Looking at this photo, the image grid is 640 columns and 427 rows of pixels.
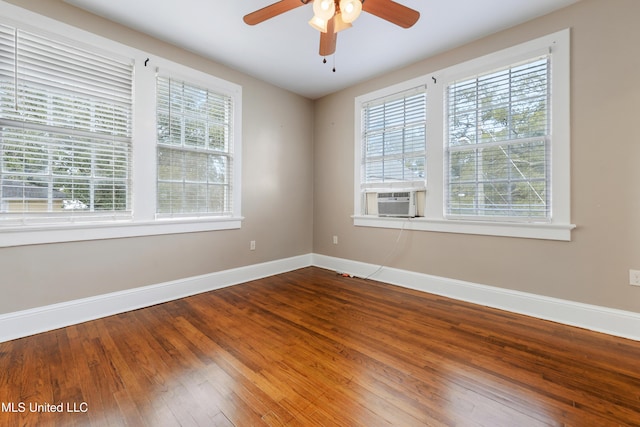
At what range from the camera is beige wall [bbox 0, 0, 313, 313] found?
2.20m

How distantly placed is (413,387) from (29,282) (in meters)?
2.86

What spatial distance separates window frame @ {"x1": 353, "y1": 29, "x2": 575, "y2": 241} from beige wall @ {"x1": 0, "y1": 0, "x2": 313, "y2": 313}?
1403mm

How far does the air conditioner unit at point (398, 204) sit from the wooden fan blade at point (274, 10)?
7.33 ft

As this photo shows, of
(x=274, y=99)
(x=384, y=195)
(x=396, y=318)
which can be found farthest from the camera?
(x=274, y=99)

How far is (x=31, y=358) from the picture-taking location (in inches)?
71.8

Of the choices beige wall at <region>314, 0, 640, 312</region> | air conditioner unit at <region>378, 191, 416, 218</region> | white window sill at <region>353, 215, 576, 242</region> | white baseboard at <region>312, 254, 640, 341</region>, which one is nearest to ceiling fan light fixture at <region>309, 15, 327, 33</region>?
beige wall at <region>314, 0, 640, 312</region>

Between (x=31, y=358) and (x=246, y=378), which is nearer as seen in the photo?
(x=246, y=378)

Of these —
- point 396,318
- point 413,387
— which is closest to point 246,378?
point 413,387

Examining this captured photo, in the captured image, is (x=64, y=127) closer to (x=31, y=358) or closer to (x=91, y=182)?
(x=91, y=182)

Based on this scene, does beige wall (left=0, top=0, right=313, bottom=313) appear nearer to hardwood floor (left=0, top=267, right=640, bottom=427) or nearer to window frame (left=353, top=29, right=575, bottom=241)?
hardwood floor (left=0, top=267, right=640, bottom=427)

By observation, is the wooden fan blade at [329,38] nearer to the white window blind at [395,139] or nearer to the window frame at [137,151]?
the white window blind at [395,139]

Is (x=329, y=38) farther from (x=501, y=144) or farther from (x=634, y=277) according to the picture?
(x=634, y=277)

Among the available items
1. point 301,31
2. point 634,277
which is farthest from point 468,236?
point 301,31

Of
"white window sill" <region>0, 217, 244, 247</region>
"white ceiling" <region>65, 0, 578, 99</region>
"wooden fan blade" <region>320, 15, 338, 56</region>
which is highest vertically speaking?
"white ceiling" <region>65, 0, 578, 99</region>
